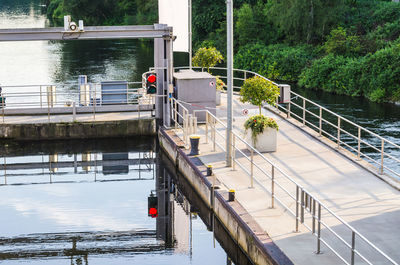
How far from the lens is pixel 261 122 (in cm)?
1947

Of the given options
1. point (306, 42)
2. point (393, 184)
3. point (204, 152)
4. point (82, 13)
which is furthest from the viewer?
point (82, 13)

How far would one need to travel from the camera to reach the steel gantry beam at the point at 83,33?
2325 cm

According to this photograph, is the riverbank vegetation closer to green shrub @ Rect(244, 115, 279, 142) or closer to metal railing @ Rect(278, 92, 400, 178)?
metal railing @ Rect(278, 92, 400, 178)

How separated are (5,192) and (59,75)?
28.9 meters

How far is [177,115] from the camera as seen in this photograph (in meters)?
24.5

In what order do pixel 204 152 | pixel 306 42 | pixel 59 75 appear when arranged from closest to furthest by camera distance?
pixel 204 152 → pixel 59 75 → pixel 306 42

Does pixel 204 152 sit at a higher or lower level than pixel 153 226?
higher

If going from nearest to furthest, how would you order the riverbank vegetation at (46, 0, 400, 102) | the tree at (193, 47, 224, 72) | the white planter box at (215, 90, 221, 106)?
1. the white planter box at (215, 90, 221, 106)
2. the tree at (193, 47, 224, 72)
3. the riverbank vegetation at (46, 0, 400, 102)

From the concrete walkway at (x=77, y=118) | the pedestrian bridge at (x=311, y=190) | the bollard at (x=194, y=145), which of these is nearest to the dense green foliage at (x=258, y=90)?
A: the pedestrian bridge at (x=311, y=190)

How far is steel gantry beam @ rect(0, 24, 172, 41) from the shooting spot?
76.3 feet

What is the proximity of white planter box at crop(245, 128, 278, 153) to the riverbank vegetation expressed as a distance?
20.0m

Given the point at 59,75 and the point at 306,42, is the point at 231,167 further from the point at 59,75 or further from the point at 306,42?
the point at 306,42

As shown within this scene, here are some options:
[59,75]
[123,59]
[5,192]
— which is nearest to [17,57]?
[123,59]

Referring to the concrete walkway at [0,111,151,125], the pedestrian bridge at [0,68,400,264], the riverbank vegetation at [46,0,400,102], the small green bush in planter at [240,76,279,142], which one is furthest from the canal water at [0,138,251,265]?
the riverbank vegetation at [46,0,400,102]
